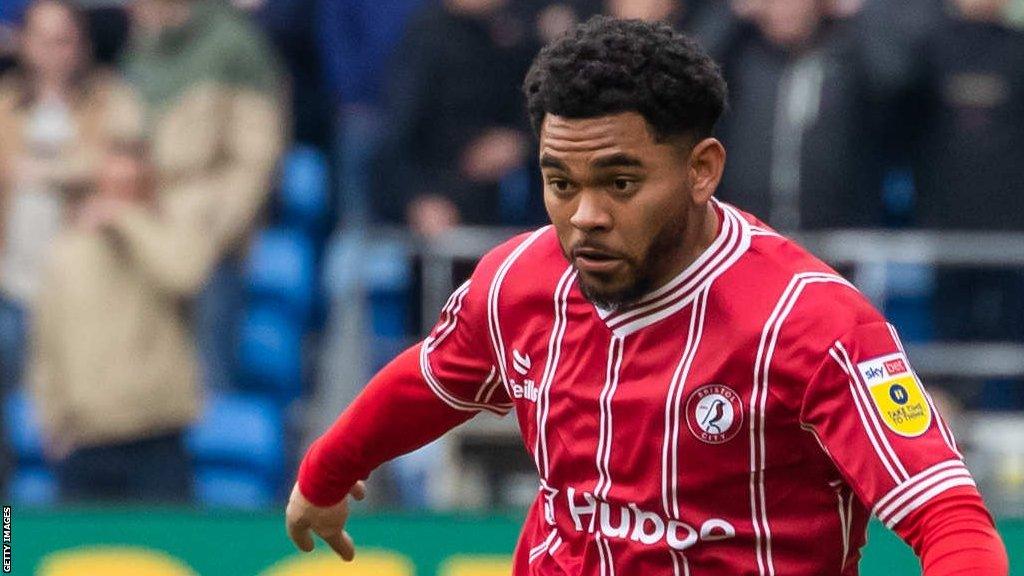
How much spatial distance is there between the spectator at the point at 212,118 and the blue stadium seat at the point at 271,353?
6.7 inches

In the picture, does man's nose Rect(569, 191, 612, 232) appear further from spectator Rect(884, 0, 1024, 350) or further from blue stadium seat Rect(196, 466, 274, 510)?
blue stadium seat Rect(196, 466, 274, 510)

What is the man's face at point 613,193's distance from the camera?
306 centimetres

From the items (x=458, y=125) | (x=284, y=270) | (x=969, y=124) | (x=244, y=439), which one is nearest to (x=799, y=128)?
(x=969, y=124)

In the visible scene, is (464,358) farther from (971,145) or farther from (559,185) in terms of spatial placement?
(971,145)

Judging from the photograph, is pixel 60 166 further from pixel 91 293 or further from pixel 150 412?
pixel 150 412

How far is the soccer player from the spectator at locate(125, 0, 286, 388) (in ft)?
13.2

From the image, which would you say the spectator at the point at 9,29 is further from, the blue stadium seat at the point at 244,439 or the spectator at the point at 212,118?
the blue stadium seat at the point at 244,439

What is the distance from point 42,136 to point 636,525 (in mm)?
4845

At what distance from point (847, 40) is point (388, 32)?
5.94 feet

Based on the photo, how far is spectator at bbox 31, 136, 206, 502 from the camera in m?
7.41

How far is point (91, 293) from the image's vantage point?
7.45 meters

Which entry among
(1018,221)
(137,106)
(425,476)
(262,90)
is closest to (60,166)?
(137,106)

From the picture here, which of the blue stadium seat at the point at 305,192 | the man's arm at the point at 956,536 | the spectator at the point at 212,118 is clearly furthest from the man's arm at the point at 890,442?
the spectator at the point at 212,118

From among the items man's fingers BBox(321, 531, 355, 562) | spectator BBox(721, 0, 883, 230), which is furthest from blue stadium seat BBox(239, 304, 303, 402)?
man's fingers BBox(321, 531, 355, 562)
